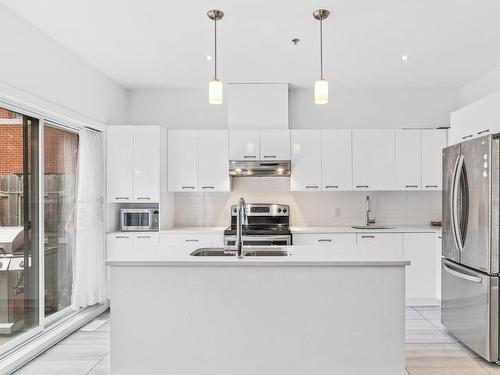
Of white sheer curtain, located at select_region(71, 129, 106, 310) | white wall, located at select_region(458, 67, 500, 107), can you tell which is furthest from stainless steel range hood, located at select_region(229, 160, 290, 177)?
white wall, located at select_region(458, 67, 500, 107)

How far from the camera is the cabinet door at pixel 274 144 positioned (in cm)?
475

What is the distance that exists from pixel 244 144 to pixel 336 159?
1157 mm

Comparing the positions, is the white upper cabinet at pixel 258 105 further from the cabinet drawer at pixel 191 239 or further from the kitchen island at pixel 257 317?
the kitchen island at pixel 257 317

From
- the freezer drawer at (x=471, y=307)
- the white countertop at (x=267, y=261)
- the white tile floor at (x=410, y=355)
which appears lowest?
the white tile floor at (x=410, y=355)

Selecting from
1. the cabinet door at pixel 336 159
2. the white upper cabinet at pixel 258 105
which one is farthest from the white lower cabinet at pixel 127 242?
the cabinet door at pixel 336 159

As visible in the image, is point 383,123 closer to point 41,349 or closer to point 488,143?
point 488,143

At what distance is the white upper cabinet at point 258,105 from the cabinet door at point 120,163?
1.30 meters

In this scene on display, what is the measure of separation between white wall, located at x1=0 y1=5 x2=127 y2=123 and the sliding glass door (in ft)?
0.94

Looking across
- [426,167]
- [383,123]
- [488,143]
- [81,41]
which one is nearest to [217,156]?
[81,41]

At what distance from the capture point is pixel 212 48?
3660 millimetres

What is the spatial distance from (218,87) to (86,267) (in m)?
2.71

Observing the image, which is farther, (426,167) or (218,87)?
(426,167)

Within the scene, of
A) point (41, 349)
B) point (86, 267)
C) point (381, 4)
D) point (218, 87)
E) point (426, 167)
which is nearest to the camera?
point (218, 87)

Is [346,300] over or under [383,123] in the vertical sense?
under
